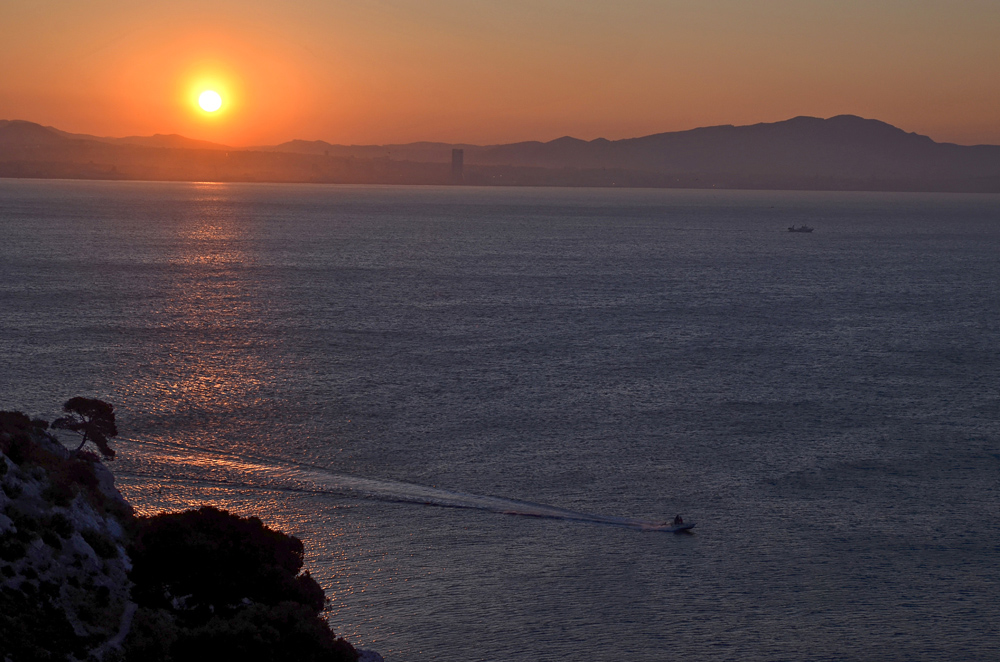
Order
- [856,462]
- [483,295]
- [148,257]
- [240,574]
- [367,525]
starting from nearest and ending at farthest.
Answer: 1. [240,574]
2. [367,525]
3. [856,462]
4. [483,295]
5. [148,257]

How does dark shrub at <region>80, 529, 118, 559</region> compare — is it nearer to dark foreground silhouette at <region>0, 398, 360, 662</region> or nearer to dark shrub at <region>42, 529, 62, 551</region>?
dark foreground silhouette at <region>0, 398, 360, 662</region>

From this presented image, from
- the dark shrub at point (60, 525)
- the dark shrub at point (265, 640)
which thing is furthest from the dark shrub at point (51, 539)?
the dark shrub at point (265, 640)

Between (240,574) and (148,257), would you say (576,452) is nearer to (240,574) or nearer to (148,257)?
(240,574)

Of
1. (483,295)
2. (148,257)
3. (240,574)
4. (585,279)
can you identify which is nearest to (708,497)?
(240,574)

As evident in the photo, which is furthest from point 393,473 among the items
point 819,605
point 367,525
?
point 819,605

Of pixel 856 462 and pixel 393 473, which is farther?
pixel 856 462

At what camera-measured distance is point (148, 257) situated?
519 ft

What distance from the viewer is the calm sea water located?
35656 millimetres

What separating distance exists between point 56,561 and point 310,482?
22270 millimetres

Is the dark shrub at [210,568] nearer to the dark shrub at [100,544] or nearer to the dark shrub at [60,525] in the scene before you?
the dark shrub at [100,544]

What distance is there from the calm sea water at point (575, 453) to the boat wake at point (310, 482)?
0.19m

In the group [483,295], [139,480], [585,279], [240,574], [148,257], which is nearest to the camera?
[240,574]

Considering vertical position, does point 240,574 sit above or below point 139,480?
above

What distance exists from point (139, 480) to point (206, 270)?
10114 centimetres
